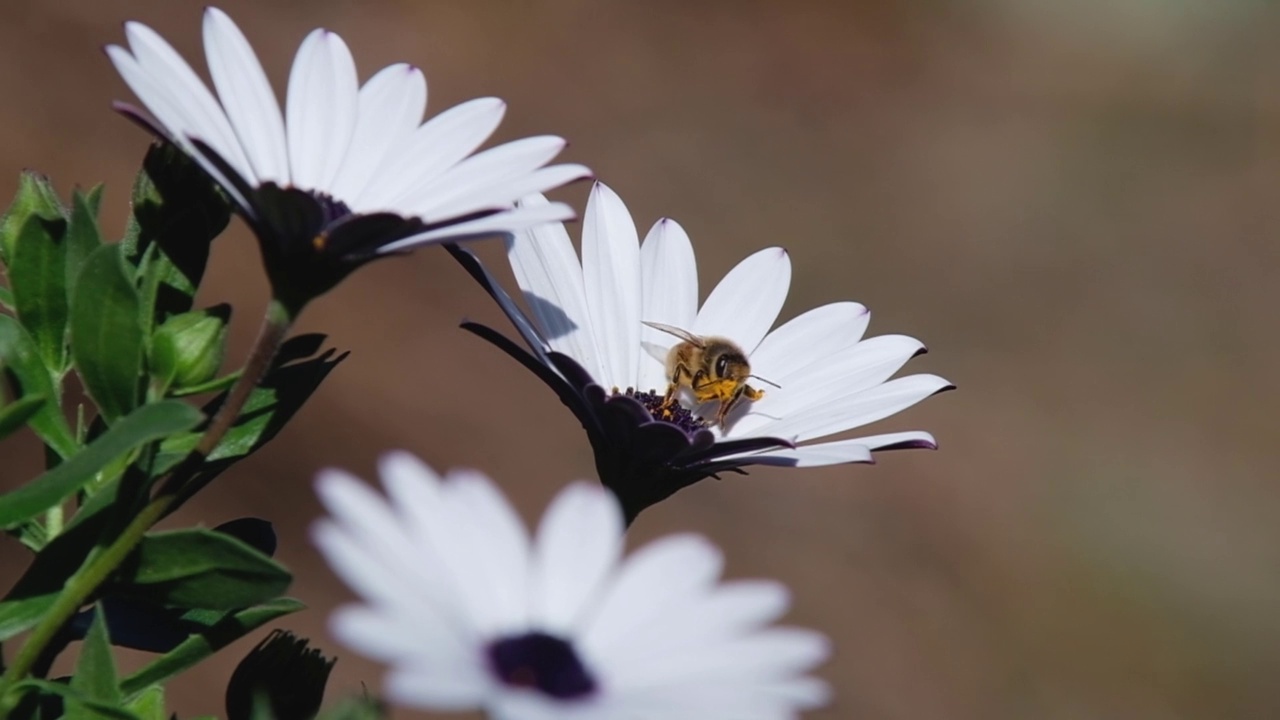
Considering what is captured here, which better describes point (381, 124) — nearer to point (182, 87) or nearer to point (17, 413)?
point (182, 87)

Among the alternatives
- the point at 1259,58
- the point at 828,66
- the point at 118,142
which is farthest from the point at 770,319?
the point at 1259,58

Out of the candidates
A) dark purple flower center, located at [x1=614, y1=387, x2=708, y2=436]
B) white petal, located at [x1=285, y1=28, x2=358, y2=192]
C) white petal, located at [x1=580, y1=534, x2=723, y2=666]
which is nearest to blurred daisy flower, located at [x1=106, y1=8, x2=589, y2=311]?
white petal, located at [x1=285, y1=28, x2=358, y2=192]

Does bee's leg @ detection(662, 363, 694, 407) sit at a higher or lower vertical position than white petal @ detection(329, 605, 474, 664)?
higher

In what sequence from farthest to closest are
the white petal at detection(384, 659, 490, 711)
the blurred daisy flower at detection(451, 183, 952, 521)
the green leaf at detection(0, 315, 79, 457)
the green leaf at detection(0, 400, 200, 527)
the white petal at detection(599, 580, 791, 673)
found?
the blurred daisy flower at detection(451, 183, 952, 521) → the green leaf at detection(0, 315, 79, 457) → the green leaf at detection(0, 400, 200, 527) → the white petal at detection(599, 580, 791, 673) → the white petal at detection(384, 659, 490, 711)

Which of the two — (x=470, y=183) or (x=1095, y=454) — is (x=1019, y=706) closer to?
(x=1095, y=454)

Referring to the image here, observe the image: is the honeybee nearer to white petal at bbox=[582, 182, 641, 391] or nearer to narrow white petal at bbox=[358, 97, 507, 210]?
white petal at bbox=[582, 182, 641, 391]

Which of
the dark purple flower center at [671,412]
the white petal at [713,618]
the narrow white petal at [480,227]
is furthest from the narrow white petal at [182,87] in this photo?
the dark purple flower center at [671,412]
